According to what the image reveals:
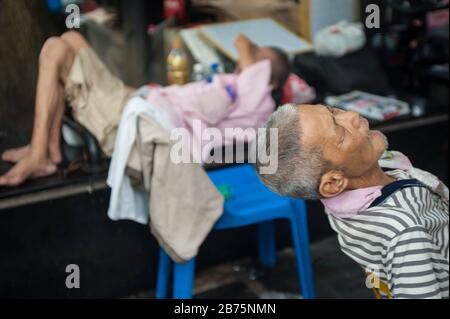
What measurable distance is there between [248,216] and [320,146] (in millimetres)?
967

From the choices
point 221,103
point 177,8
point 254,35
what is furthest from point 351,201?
point 177,8

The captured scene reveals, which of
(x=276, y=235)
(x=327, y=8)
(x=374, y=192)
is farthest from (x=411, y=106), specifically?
(x=374, y=192)

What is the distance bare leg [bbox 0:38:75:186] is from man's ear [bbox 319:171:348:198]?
1027 millimetres

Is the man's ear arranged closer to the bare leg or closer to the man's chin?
the man's chin

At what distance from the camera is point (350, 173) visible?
4.29 ft

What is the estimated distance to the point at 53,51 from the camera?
1.71 meters

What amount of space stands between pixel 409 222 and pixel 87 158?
151cm

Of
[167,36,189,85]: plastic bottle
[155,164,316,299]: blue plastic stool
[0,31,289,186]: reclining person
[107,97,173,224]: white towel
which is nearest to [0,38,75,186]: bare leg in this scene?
[0,31,289,186]: reclining person

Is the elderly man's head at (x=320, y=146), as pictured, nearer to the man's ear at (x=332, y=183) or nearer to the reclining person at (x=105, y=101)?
the man's ear at (x=332, y=183)

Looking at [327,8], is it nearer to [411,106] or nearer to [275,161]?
[411,106]

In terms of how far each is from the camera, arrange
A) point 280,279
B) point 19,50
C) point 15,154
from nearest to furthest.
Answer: point 19,50, point 15,154, point 280,279
